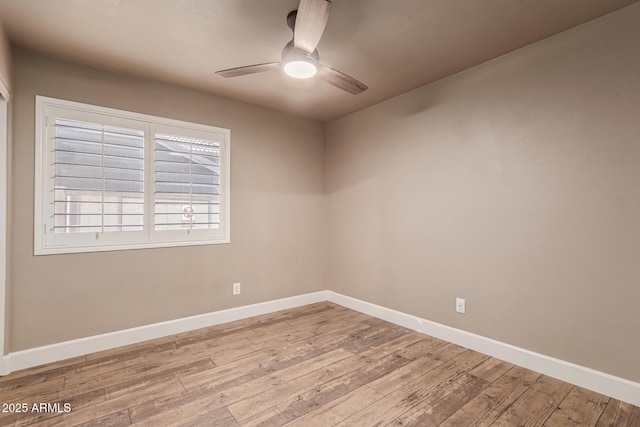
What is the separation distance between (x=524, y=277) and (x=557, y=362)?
63 centimetres

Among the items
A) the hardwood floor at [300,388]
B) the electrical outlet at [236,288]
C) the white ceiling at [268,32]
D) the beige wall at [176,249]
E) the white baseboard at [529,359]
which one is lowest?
the hardwood floor at [300,388]

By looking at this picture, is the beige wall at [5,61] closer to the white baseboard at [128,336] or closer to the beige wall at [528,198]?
the white baseboard at [128,336]

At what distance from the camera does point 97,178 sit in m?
Result: 2.71

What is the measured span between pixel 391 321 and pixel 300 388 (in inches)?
62.9

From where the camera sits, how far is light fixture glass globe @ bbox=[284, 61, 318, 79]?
1993 mm

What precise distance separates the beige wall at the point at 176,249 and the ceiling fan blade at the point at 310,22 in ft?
6.23

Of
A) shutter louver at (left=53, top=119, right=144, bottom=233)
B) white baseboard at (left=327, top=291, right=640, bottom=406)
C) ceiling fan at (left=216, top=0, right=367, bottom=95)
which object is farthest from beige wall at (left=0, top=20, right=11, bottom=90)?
white baseboard at (left=327, top=291, right=640, bottom=406)

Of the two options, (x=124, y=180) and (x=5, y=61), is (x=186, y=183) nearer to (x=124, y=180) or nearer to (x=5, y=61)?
(x=124, y=180)

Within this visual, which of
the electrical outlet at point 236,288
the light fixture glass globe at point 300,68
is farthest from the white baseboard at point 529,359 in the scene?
the light fixture glass globe at point 300,68

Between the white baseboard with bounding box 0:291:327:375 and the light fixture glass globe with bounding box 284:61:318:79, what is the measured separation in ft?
8.53

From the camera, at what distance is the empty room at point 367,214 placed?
6.59 feet

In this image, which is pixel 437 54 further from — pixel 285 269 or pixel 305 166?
pixel 285 269

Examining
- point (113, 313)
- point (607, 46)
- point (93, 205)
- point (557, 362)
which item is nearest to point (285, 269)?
point (113, 313)

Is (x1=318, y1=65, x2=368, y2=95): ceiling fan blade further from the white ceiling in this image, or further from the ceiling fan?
the white ceiling
